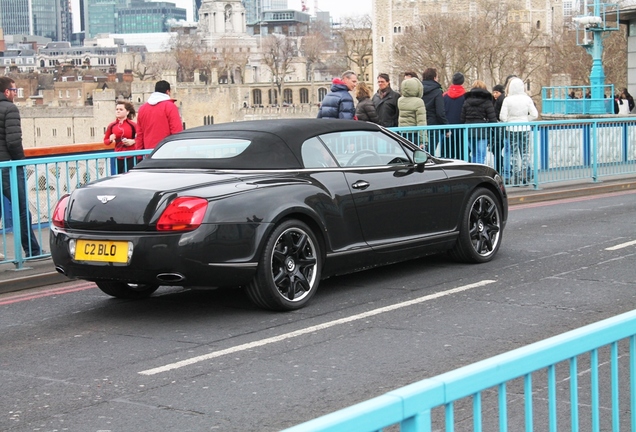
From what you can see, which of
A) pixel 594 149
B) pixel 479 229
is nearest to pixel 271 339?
pixel 479 229

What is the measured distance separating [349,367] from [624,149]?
48.8 ft

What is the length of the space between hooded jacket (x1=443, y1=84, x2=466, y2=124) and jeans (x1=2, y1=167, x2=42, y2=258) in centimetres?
963

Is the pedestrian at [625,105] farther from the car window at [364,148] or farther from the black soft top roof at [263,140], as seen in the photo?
the black soft top roof at [263,140]

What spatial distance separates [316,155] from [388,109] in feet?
28.9

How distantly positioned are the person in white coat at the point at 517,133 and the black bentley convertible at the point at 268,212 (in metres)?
7.60

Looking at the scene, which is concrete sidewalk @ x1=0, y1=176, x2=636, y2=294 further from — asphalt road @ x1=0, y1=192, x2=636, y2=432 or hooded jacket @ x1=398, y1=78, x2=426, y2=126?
hooded jacket @ x1=398, y1=78, x2=426, y2=126

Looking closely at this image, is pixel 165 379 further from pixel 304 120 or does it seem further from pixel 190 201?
pixel 304 120

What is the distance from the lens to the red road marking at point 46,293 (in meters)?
9.66

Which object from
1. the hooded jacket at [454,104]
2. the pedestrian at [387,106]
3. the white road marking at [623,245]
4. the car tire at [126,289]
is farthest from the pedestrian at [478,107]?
the car tire at [126,289]

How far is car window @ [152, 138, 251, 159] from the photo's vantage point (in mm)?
9039

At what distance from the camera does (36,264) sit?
37.0ft

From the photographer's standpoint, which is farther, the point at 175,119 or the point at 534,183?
the point at 534,183

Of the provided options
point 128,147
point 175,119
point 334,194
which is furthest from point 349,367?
point 128,147

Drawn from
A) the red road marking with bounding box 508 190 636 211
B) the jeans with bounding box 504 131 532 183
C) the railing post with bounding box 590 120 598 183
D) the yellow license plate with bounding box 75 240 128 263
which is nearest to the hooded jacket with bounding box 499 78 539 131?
the jeans with bounding box 504 131 532 183
